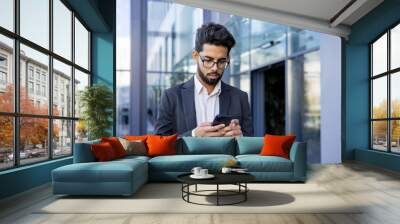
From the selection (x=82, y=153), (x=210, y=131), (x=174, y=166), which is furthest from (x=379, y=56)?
(x=82, y=153)

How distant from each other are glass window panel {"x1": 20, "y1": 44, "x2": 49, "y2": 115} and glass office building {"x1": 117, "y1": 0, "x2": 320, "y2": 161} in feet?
16.0

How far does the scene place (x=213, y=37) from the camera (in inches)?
324

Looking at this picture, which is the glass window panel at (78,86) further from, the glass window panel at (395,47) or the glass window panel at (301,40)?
the glass window panel at (395,47)

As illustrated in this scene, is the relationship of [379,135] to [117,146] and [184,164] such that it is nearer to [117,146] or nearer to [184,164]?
[184,164]

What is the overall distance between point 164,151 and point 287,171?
202 cm

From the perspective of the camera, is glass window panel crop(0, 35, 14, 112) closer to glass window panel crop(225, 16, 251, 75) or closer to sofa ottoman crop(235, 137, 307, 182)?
sofa ottoman crop(235, 137, 307, 182)

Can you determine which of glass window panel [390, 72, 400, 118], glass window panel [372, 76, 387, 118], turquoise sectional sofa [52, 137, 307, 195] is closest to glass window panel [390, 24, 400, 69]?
glass window panel [390, 72, 400, 118]

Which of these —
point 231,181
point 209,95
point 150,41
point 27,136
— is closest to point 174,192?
point 231,181

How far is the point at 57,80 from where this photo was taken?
6457 millimetres

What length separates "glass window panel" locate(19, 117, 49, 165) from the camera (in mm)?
5160

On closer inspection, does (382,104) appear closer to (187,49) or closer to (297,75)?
(297,75)

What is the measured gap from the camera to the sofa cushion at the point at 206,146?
6.43 meters

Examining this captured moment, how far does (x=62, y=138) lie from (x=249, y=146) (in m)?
3.32

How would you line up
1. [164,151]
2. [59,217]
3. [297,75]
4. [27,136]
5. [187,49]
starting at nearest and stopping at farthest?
[59,217], [27,136], [164,151], [297,75], [187,49]
